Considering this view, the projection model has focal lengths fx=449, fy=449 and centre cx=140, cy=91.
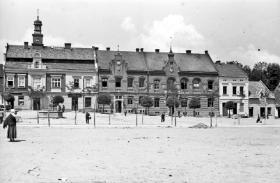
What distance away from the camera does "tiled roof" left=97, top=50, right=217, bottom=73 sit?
68.2 m

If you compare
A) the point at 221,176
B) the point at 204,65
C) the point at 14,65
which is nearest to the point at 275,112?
the point at 204,65

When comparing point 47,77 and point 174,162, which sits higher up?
point 47,77

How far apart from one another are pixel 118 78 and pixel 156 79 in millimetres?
5932

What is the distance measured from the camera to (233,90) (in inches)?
2837

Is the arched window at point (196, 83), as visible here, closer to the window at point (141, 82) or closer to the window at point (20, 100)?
the window at point (141, 82)

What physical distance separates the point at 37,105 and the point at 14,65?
21.1ft

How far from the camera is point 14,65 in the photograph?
6288 cm

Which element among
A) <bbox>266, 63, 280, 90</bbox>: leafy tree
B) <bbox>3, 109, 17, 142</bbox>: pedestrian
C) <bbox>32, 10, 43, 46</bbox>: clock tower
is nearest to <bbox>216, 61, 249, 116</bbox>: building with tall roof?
<bbox>32, 10, 43, 46</bbox>: clock tower

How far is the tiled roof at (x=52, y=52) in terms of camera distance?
64.1m

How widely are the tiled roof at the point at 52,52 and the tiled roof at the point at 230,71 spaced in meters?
20.9

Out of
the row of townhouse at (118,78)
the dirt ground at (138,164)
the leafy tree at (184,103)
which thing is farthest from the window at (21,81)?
the dirt ground at (138,164)

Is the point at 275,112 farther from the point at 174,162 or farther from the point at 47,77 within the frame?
the point at 174,162

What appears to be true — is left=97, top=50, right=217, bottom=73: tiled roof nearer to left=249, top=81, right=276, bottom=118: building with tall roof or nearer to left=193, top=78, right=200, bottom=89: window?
left=193, top=78, right=200, bottom=89: window

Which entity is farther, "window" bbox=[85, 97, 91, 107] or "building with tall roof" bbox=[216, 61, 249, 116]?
"building with tall roof" bbox=[216, 61, 249, 116]
